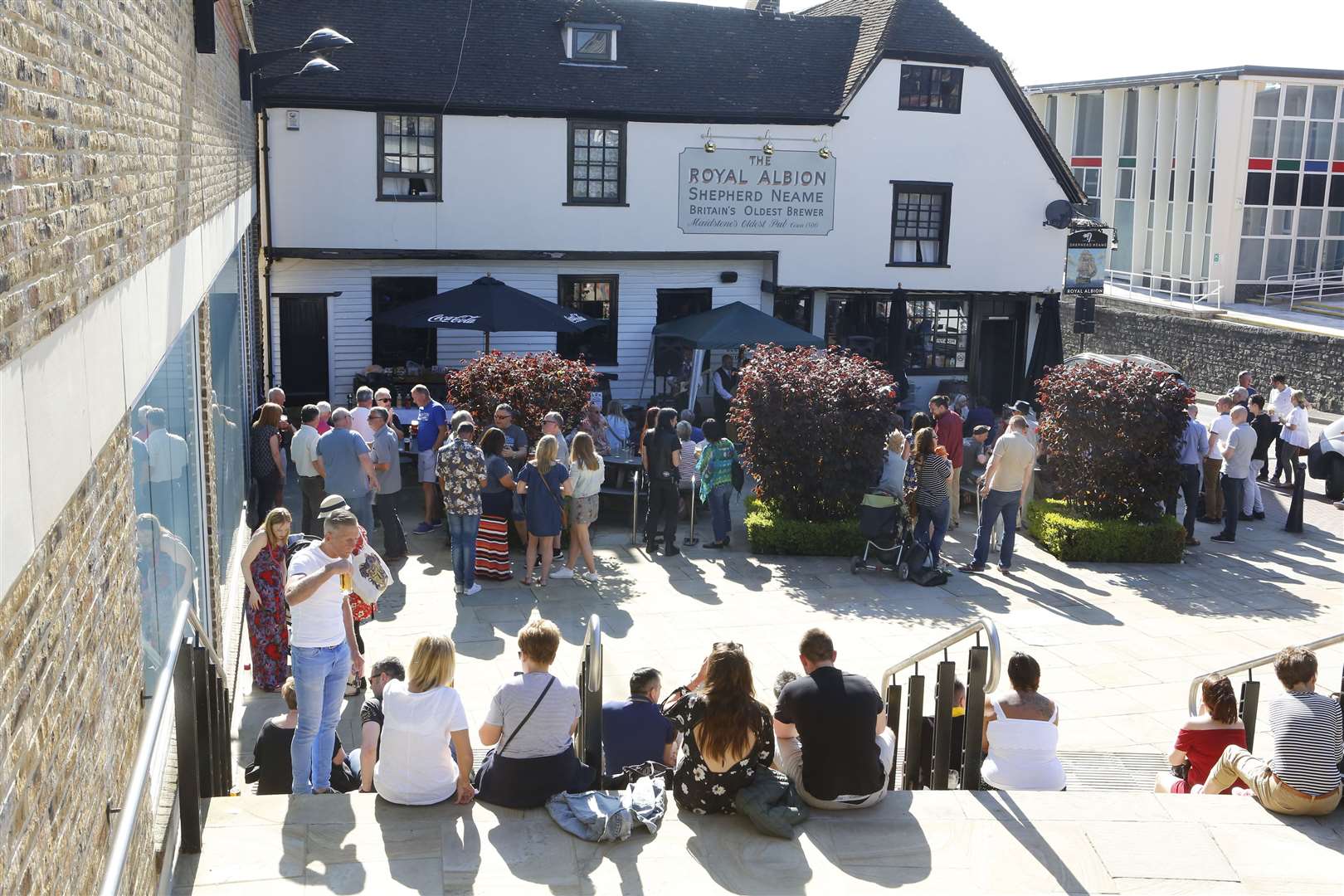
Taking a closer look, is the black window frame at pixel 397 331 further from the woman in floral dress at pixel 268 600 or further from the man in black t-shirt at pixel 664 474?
the woman in floral dress at pixel 268 600

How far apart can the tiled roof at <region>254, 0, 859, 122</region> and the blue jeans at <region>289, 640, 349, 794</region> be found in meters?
15.2

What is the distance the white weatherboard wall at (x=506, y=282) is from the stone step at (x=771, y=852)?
1571 centimetres

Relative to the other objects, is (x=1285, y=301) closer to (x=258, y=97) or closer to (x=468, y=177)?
(x=468, y=177)

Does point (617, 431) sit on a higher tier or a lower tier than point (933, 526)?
higher

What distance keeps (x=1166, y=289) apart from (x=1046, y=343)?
19040mm

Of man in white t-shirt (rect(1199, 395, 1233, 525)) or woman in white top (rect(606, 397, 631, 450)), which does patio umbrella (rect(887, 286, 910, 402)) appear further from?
woman in white top (rect(606, 397, 631, 450))

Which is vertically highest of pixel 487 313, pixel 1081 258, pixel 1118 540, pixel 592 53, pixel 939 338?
pixel 592 53

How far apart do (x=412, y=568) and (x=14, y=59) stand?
1060 cm

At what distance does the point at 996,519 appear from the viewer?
1429 centimetres

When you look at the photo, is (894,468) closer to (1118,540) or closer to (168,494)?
(1118,540)

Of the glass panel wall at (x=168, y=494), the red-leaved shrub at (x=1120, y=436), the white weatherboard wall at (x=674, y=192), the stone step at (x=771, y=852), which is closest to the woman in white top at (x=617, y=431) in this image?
the red-leaved shrub at (x=1120, y=436)

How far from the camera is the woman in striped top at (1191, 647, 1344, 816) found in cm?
723

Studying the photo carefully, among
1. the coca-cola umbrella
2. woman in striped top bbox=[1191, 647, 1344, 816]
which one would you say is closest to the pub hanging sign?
the coca-cola umbrella

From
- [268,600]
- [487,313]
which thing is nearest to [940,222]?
[487,313]
